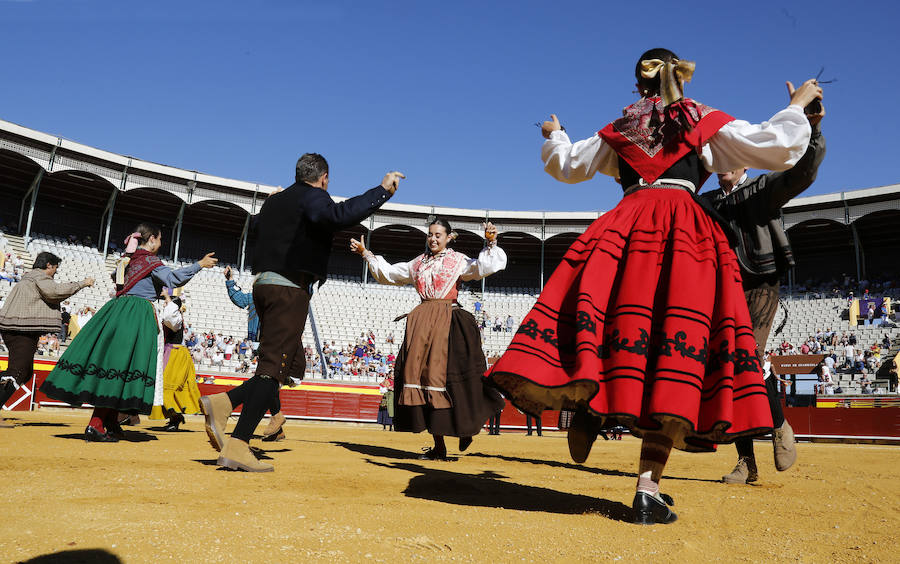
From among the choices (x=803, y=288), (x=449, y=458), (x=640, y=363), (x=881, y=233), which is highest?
(x=881, y=233)

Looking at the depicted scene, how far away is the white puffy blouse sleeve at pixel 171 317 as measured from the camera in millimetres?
6621

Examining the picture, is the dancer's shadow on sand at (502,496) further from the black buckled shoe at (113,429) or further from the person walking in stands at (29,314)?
the person walking in stands at (29,314)

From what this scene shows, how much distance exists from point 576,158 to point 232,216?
97.7ft

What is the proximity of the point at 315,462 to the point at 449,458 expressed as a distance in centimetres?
158

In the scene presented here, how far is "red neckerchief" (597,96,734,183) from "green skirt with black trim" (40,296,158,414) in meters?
4.16

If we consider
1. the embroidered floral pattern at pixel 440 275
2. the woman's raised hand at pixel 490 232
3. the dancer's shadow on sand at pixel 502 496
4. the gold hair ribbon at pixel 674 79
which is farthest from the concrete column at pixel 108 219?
the gold hair ribbon at pixel 674 79

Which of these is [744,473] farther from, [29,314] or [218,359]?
[218,359]

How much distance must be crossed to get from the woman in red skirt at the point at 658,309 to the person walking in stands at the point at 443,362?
2134 millimetres

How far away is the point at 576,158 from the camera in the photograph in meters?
2.94

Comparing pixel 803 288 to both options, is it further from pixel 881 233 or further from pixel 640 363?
pixel 640 363

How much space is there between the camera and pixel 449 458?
521 cm

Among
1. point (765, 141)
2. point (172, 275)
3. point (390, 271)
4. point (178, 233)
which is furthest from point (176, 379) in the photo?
point (178, 233)

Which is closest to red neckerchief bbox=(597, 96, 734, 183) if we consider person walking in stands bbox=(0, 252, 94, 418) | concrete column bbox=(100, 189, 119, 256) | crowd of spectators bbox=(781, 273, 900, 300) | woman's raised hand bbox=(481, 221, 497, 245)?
woman's raised hand bbox=(481, 221, 497, 245)

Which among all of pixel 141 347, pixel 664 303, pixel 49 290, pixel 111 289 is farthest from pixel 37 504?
pixel 111 289
